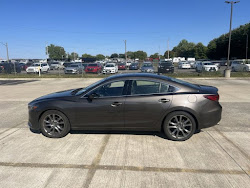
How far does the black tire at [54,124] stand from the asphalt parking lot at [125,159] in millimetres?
155

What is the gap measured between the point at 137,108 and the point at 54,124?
1930 mm

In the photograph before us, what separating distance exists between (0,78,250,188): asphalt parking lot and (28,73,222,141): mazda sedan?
335mm

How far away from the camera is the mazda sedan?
417 centimetres

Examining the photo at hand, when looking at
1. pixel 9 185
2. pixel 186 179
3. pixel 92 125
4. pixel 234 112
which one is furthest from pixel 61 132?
pixel 234 112

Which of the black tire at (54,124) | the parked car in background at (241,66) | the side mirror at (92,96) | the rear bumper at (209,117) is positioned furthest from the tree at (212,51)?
the black tire at (54,124)

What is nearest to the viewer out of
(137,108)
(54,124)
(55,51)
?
(137,108)

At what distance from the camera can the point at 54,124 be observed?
4.51 m

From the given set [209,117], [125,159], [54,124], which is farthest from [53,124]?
[209,117]

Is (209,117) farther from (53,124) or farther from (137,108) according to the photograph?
(53,124)

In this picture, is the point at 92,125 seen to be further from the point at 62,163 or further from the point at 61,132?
the point at 62,163

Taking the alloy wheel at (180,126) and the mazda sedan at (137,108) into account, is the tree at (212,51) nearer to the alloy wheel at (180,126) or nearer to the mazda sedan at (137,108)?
the mazda sedan at (137,108)

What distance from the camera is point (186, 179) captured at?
9.70 ft

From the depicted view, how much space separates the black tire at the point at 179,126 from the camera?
165 inches

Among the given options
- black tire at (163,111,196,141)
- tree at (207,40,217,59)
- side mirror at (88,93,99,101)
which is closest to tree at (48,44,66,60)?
tree at (207,40,217,59)
